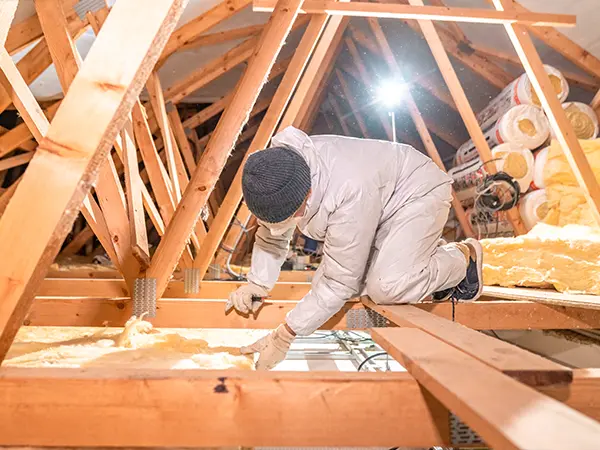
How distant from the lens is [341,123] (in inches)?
353

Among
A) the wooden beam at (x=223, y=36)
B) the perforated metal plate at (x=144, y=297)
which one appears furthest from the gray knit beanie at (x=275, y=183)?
the wooden beam at (x=223, y=36)

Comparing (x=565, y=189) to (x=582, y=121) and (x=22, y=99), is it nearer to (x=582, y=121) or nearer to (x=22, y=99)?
(x=582, y=121)

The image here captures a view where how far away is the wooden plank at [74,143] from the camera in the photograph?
1.03 metres

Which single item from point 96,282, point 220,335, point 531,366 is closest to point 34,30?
point 96,282

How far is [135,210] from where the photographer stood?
252cm

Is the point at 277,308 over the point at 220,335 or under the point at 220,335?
under

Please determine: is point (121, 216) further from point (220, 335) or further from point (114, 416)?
point (114, 416)

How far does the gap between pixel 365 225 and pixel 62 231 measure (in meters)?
1.04

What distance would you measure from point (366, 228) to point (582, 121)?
3.08 m

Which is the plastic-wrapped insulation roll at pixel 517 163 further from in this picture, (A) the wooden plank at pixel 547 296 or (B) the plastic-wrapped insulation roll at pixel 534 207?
(A) the wooden plank at pixel 547 296

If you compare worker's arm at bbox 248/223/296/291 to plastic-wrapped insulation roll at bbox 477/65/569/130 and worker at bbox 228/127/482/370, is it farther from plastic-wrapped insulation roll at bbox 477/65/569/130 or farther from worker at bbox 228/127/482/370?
plastic-wrapped insulation roll at bbox 477/65/569/130

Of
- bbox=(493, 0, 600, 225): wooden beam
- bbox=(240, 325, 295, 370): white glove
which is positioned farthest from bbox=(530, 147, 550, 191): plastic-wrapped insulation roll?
bbox=(240, 325, 295, 370): white glove

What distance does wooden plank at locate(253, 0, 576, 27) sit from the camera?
3240 millimetres

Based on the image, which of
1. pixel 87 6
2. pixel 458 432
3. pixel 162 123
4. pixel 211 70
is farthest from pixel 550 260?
pixel 211 70
